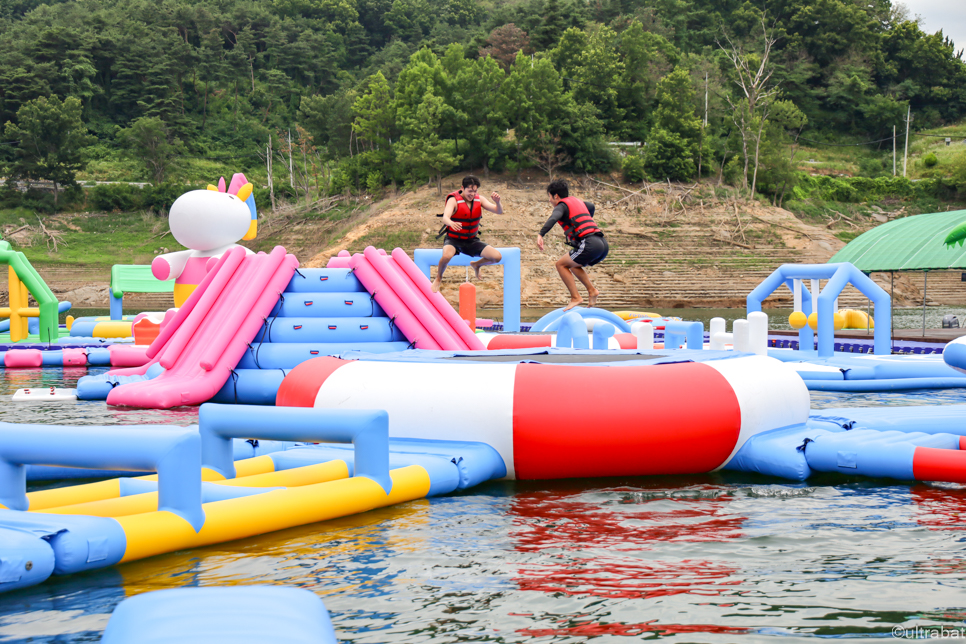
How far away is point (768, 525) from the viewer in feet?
12.0

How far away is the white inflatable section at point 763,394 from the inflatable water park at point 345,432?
0.05 ft

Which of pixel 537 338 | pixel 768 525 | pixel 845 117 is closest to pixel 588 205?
pixel 537 338

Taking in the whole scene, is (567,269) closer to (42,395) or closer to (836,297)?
(836,297)

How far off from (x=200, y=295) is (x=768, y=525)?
6.43 metres

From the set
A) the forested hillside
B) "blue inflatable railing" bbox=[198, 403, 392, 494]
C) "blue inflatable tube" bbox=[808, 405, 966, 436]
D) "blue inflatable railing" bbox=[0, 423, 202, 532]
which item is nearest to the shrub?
the forested hillside

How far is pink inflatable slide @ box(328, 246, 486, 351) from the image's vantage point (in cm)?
789

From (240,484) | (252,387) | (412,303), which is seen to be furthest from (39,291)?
(240,484)

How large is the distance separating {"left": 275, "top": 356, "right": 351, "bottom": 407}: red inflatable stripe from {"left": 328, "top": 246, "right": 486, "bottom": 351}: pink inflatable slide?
224 centimetres

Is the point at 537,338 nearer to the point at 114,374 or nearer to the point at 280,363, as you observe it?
the point at 280,363

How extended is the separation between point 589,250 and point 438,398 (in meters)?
3.22

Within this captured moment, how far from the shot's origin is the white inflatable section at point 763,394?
476 centimetres

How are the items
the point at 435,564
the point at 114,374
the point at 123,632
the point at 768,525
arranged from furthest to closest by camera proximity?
the point at 114,374
the point at 768,525
the point at 435,564
the point at 123,632

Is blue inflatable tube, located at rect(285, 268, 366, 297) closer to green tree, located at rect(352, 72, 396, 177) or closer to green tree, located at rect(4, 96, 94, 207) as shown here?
green tree, located at rect(352, 72, 396, 177)

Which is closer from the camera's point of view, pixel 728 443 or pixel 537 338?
pixel 728 443
